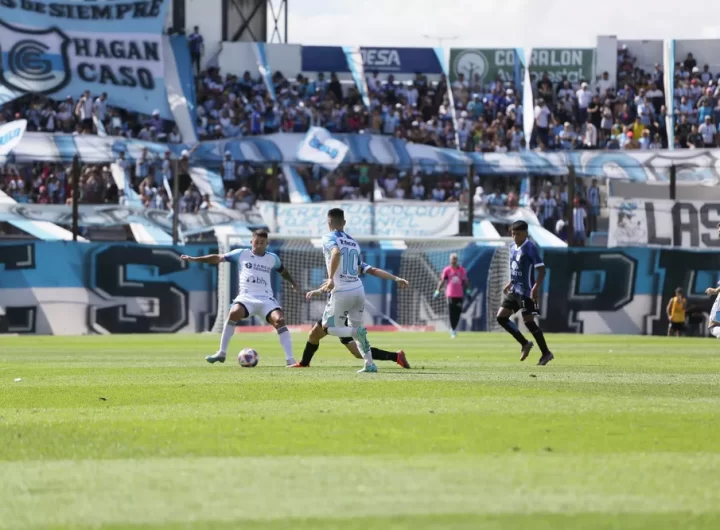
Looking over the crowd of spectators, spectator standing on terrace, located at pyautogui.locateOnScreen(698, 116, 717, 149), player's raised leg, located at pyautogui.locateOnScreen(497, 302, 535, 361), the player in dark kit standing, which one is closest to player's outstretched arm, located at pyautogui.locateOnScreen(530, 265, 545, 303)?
the player in dark kit standing

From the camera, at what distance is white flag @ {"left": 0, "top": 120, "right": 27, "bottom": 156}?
140 feet

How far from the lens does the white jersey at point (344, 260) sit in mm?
16312

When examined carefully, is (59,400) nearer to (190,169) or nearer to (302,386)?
(302,386)

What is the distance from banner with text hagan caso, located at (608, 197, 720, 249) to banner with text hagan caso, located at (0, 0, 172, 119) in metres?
19.5

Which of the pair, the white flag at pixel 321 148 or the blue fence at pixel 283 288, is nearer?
the blue fence at pixel 283 288

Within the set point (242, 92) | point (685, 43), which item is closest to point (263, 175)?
point (242, 92)

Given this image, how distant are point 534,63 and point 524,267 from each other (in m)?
36.7

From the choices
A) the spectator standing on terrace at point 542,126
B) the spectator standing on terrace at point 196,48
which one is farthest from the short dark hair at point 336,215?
the spectator standing on terrace at point 196,48

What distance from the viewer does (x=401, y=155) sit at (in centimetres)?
4862

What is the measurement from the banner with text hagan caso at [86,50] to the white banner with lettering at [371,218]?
11.6 meters

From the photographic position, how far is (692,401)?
41.2 ft

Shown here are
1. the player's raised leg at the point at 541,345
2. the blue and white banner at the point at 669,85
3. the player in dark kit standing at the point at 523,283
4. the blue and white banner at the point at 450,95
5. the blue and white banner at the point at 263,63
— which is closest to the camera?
the player's raised leg at the point at 541,345

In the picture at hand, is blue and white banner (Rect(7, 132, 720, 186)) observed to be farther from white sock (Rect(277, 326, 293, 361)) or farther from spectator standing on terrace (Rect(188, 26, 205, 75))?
white sock (Rect(277, 326, 293, 361))

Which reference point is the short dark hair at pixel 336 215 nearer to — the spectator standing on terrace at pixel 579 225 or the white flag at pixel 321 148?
the spectator standing on terrace at pixel 579 225
